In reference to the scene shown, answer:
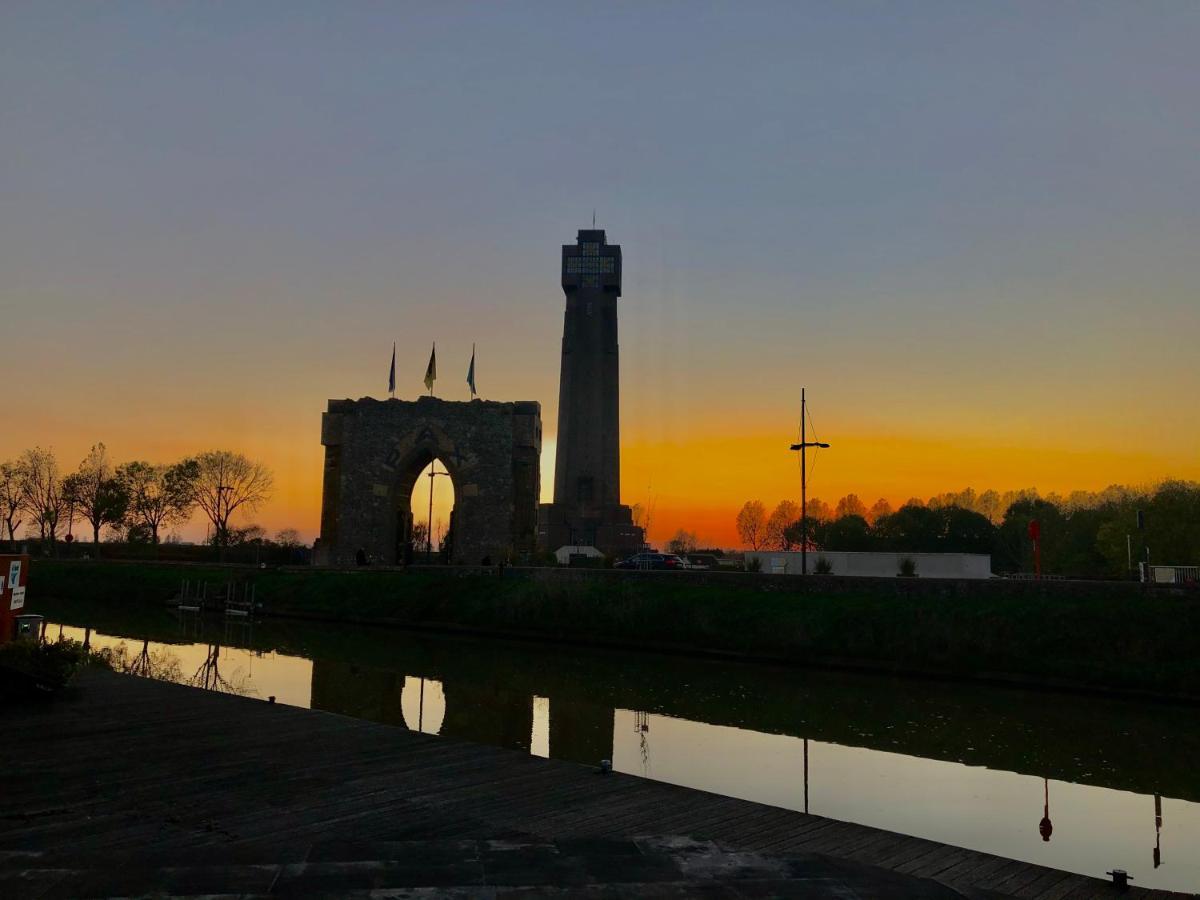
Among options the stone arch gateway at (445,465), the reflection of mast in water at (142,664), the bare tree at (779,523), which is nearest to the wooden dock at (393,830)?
the reflection of mast in water at (142,664)

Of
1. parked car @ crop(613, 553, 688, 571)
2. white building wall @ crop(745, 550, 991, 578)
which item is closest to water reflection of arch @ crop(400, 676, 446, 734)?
white building wall @ crop(745, 550, 991, 578)

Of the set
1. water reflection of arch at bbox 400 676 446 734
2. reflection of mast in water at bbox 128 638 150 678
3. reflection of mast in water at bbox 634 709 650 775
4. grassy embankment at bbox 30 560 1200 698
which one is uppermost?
grassy embankment at bbox 30 560 1200 698

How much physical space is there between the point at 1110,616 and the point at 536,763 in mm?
19164

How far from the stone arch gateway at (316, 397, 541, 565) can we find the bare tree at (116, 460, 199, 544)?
30.3 meters

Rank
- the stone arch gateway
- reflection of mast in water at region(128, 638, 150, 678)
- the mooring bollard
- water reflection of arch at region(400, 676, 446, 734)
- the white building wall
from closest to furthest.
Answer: the mooring bollard → water reflection of arch at region(400, 676, 446, 734) → reflection of mast in water at region(128, 638, 150, 678) → the white building wall → the stone arch gateway

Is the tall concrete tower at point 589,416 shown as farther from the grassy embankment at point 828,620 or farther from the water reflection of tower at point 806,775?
the water reflection of tower at point 806,775

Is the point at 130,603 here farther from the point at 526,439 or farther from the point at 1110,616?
the point at 1110,616

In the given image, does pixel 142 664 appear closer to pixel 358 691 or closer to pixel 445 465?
pixel 358 691

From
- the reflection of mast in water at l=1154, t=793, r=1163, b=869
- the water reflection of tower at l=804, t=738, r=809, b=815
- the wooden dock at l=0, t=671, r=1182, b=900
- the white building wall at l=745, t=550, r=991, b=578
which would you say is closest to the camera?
the wooden dock at l=0, t=671, r=1182, b=900

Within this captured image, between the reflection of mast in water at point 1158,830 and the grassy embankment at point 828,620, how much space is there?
1027cm

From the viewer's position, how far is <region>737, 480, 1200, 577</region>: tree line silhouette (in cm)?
5334

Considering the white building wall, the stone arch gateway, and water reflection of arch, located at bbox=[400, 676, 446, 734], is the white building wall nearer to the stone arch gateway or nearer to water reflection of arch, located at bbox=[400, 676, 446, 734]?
the stone arch gateway

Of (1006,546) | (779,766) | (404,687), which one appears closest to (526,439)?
(404,687)

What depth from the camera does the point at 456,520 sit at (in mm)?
47562
